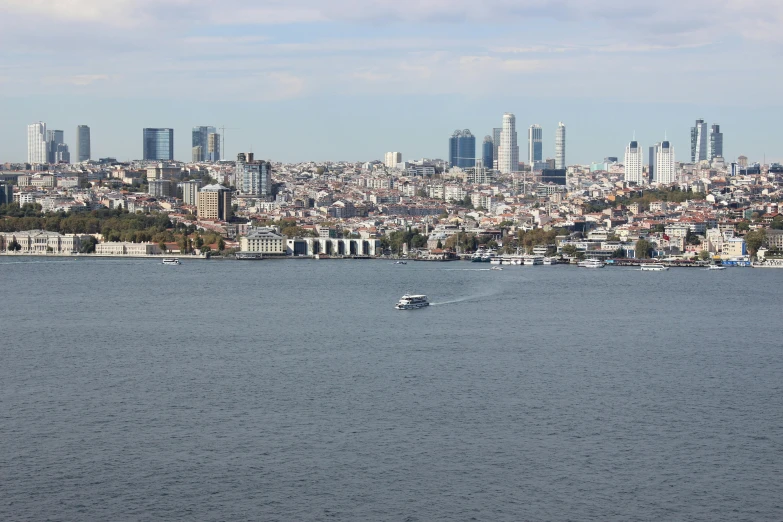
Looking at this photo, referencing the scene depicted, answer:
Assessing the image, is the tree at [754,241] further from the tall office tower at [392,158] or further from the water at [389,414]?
the tall office tower at [392,158]

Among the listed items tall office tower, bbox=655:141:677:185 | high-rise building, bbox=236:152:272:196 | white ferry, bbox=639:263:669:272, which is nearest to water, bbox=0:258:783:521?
white ferry, bbox=639:263:669:272

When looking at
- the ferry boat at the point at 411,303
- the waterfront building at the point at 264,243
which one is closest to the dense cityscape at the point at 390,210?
the waterfront building at the point at 264,243

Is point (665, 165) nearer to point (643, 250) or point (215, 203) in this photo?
point (215, 203)

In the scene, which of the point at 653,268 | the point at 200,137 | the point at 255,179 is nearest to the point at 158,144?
the point at 200,137

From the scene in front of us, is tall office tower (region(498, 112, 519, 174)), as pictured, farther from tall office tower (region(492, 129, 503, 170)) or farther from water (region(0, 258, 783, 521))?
water (region(0, 258, 783, 521))

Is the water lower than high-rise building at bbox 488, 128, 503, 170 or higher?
lower

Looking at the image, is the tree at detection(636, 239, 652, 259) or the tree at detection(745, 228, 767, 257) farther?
the tree at detection(636, 239, 652, 259)

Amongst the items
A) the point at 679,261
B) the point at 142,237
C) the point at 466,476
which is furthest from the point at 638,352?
the point at 142,237
